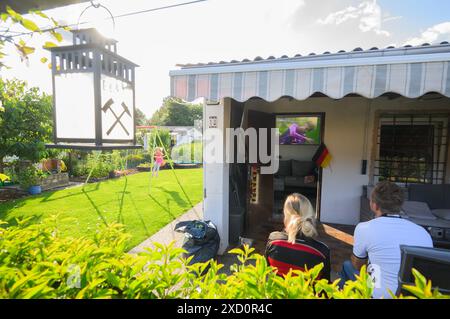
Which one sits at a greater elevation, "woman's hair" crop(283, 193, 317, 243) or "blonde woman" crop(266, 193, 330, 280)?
"woman's hair" crop(283, 193, 317, 243)

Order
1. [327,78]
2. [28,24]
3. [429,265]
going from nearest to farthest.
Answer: [28,24] < [429,265] < [327,78]

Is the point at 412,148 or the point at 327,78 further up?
the point at 327,78

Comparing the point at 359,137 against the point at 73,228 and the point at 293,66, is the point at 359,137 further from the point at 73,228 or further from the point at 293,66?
the point at 73,228

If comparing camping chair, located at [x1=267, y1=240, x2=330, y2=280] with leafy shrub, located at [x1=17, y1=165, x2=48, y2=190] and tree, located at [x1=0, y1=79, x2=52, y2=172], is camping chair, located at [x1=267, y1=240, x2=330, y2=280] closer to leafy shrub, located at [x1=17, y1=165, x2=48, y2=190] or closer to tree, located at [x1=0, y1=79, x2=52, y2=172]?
tree, located at [x1=0, y1=79, x2=52, y2=172]

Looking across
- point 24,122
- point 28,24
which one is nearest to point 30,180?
point 24,122

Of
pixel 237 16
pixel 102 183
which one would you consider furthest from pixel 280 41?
pixel 102 183

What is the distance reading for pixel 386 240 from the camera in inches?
84.9

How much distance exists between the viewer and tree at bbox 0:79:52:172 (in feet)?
25.0

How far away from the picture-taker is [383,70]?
2.74 metres

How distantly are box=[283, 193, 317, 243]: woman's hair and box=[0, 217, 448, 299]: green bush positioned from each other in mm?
1179

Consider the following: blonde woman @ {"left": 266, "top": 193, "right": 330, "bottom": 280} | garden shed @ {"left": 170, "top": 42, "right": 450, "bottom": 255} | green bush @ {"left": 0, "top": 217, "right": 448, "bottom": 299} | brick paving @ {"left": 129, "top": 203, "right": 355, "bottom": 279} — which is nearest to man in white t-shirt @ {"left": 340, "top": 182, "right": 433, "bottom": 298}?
blonde woman @ {"left": 266, "top": 193, "right": 330, "bottom": 280}

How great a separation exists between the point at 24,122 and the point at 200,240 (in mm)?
7724

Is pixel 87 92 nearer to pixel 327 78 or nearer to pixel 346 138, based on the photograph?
pixel 327 78

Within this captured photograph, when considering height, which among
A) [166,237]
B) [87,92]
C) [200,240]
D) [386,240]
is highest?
[87,92]
